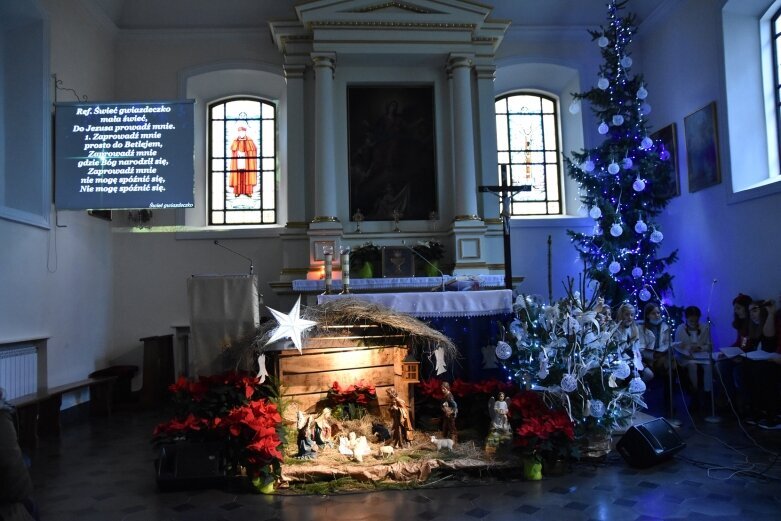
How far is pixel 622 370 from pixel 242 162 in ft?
25.4

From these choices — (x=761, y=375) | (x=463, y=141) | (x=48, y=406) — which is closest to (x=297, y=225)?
(x=463, y=141)

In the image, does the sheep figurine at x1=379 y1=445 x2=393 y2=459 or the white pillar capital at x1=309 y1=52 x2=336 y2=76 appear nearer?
the sheep figurine at x1=379 y1=445 x2=393 y2=459

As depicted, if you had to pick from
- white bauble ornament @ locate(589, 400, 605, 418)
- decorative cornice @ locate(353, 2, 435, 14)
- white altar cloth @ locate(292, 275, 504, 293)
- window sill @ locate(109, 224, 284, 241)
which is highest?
decorative cornice @ locate(353, 2, 435, 14)

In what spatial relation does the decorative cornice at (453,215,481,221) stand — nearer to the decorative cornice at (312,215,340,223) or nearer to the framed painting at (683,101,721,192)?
the decorative cornice at (312,215,340,223)

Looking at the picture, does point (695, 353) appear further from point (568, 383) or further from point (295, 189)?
point (295, 189)

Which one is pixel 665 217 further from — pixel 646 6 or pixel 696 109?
pixel 646 6

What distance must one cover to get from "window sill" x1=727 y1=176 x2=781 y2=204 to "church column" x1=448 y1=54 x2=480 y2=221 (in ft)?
10.9

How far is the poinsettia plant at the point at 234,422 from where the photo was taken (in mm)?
4379

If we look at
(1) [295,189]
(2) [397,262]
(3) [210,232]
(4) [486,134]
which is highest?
(4) [486,134]

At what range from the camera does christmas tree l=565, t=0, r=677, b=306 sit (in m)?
8.58

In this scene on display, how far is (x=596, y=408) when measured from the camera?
4809mm

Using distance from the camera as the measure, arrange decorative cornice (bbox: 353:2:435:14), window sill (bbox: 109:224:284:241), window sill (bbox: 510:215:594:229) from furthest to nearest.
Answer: window sill (bbox: 510:215:594:229)
window sill (bbox: 109:224:284:241)
decorative cornice (bbox: 353:2:435:14)

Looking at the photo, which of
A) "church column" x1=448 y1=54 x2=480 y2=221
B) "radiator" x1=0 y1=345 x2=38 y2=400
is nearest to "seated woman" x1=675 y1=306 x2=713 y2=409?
"church column" x1=448 y1=54 x2=480 y2=221

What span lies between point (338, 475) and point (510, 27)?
8.38 m
